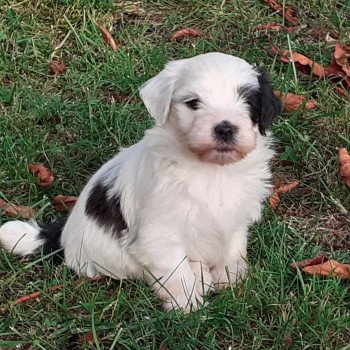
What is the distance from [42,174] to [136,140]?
72 cm

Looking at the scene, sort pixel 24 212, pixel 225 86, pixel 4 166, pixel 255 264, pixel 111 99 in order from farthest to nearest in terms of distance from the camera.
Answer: pixel 111 99, pixel 4 166, pixel 24 212, pixel 255 264, pixel 225 86

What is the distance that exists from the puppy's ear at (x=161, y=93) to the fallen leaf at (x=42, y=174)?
4.38 ft

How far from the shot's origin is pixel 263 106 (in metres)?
3.81

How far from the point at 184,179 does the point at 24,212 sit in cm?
124

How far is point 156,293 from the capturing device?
158 inches

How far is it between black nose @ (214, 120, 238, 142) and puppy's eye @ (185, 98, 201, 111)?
0.54 ft

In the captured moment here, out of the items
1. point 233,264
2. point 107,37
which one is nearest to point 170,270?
point 233,264

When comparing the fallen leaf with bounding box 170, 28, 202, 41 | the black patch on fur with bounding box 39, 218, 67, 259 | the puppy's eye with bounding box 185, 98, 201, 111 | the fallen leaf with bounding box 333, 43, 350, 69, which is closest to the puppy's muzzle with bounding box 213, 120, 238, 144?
the puppy's eye with bounding box 185, 98, 201, 111

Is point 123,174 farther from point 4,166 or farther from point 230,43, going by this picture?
point 230,43

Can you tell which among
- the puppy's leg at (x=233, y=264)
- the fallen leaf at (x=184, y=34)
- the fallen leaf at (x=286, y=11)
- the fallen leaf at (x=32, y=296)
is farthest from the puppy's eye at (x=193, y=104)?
the fallen leaf at (x=286, y=11)

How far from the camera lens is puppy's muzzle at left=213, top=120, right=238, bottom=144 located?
3549 mm

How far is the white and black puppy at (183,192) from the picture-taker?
3639 millimetres

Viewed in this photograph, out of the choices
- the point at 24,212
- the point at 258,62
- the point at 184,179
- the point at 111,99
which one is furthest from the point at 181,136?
the point at 258,62

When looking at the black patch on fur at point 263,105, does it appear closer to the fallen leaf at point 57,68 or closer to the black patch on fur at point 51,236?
the black patch on fur at point 51,236
